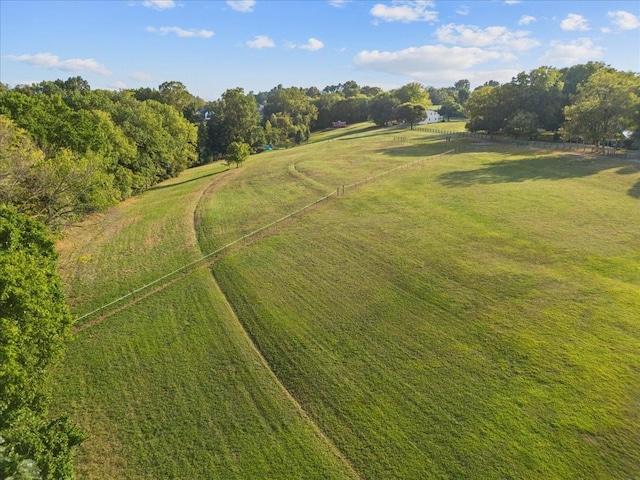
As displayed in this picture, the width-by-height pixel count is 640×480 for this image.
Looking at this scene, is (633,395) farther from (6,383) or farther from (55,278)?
(55,278)

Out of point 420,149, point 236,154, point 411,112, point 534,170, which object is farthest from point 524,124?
point 236,154

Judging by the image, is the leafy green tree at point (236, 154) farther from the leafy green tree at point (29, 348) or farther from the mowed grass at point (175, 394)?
the leafy green tree at point (29, 348)

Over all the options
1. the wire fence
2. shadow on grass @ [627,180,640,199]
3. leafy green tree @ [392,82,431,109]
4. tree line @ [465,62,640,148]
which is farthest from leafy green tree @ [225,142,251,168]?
leafy green tree @ [392,82,431,109]

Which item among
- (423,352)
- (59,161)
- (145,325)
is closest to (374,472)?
(423,352)

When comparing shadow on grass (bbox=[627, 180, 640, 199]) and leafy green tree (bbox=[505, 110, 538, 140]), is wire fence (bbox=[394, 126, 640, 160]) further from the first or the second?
shadow on grass (bbox=[627, 180, 640, 199])

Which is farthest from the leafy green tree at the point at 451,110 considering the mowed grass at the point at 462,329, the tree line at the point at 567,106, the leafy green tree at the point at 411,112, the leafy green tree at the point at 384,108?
the mowed grass at the point at 462,329

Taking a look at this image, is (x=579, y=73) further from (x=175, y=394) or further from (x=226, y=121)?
(x=175, y=394)
